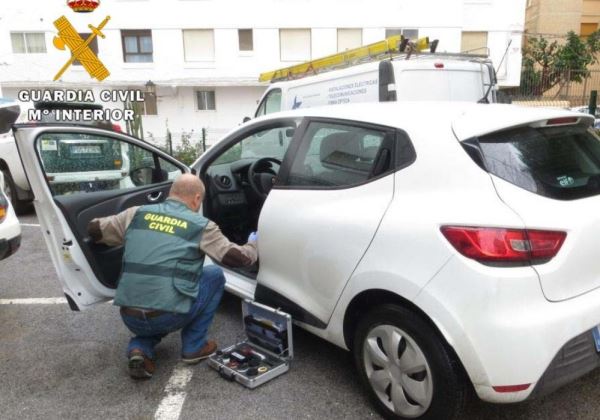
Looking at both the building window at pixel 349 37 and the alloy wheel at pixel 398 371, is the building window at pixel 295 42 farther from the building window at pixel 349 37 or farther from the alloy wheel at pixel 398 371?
the alloy wheel at pixel 398 371

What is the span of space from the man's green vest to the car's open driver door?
442 millimetres

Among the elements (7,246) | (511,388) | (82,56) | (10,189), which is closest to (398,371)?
(511,388)

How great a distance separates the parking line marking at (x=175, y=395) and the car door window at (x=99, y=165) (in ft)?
4.60

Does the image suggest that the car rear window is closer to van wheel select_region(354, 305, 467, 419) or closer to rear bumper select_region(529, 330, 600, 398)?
rear bumper select_region(529, 330, 600, 398)

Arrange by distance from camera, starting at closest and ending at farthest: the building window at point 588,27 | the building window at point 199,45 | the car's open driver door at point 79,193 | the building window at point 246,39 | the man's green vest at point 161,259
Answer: the man's green vest at point 161,259 < the car's open driver door at point 79,193 < the building window at point 199,45 < the building window at point 246,39 < the building window at point 588,27

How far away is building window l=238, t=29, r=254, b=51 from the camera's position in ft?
87.1

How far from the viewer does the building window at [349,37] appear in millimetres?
25984

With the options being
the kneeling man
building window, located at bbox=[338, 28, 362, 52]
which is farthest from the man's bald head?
building window, located at bbox=[338, 28, 362, 52]

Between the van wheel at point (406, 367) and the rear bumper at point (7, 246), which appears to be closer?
the van wheel at point (406, 367)

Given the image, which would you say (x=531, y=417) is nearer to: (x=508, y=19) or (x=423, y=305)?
(x=423, y=305)

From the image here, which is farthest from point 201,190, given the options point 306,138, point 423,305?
point 423,305

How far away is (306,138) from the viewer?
306cm

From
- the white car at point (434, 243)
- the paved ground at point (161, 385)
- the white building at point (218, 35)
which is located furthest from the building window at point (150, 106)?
the white car at point (434, 243)

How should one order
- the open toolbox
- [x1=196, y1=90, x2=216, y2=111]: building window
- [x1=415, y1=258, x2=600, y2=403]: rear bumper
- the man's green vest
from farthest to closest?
[x1=196, y1=90, x2=216, y2=111]: building window → the open toolbox → the man's green vest → [x1=415, y1=258, x2=600, y2=403]: rear bumper
